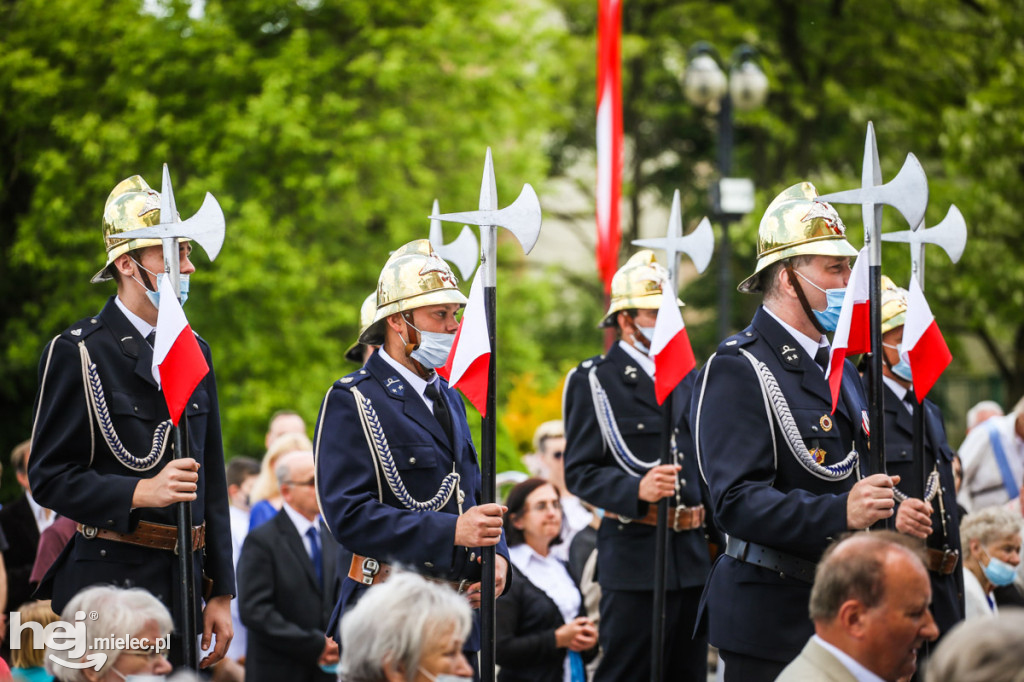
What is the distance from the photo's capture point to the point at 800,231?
504 cm

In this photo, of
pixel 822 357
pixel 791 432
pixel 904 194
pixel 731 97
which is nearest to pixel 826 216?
pixel 904 194

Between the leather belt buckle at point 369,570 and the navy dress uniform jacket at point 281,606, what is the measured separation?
2128mm

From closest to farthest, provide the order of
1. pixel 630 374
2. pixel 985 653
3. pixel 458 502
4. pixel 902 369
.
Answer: pixel 985 653 < pixel 458 502 < pixel 902 369 < pixel 630 374

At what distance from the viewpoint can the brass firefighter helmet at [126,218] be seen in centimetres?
498

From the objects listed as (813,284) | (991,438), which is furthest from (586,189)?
(813,284)

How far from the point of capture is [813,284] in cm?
501

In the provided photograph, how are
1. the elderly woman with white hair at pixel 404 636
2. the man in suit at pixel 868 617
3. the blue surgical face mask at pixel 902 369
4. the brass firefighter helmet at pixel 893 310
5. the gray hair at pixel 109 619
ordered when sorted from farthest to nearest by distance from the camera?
the brass firefighter helmet at pixel 893 310 < the blue surgical face mask at pixel 902 369 < the gray hair at pixel 109 619 < the man in suit at pixel 868 617 < the elderly woman with white hair at pixel 404 636

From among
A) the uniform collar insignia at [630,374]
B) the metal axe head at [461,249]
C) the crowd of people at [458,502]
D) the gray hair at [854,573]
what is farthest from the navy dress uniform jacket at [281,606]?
the gray hair at [854,573]

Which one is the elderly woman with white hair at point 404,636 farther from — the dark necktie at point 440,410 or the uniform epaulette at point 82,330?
the uniform epaulette at point 82,330

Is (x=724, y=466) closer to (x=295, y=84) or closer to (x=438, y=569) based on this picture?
(x=438, y=569)

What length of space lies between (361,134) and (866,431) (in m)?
15.7

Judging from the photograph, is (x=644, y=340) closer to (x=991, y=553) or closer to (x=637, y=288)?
(x=637, y=288)

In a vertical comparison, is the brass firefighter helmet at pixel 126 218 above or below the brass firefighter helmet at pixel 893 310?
above

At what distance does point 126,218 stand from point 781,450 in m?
2.66
